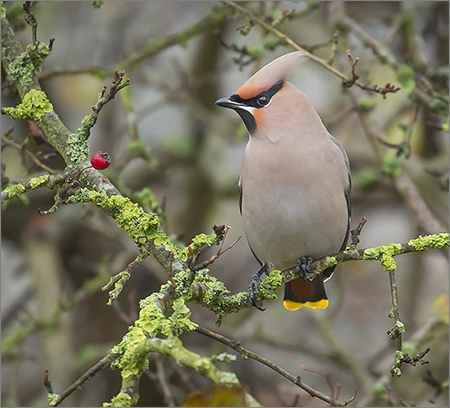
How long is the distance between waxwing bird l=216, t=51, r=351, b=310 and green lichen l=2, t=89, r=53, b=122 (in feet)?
2.96

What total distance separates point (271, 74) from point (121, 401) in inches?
73.3

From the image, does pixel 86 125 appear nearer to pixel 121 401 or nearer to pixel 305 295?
pixel 121 401

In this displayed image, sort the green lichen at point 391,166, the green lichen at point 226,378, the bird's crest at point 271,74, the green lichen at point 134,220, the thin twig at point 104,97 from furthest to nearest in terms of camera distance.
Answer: the green lichen at point 391,166, the bird's crest at point 271,74, the green lichen at point 134,220, the thin twig at point 104,97, the green lichen at point 226,378

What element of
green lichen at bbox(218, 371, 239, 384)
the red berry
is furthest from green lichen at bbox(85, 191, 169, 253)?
green lichen at bbox(218, 371, 239, 384)

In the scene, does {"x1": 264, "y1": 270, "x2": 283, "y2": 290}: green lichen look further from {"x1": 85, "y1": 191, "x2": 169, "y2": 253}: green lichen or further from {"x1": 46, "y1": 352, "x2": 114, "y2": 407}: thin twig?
{"x1": 46, "y1": 352, "x2": 114, "y2": 407}: thin twig

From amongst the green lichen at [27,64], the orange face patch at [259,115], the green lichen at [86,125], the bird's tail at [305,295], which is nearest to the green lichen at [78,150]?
the green lichen at [86,125]

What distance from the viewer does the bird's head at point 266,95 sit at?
2.95m

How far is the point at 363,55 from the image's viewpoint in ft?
18.4

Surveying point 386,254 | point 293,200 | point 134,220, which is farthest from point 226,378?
point 293,200

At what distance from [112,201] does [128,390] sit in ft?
2.39

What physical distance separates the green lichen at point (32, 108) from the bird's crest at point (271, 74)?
1.00m

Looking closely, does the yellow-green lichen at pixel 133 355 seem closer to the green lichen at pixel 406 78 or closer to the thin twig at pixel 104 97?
the thin twig at pixel 104 97

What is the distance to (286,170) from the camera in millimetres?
3020

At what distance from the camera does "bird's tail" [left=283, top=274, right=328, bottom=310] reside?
12.2 ft
